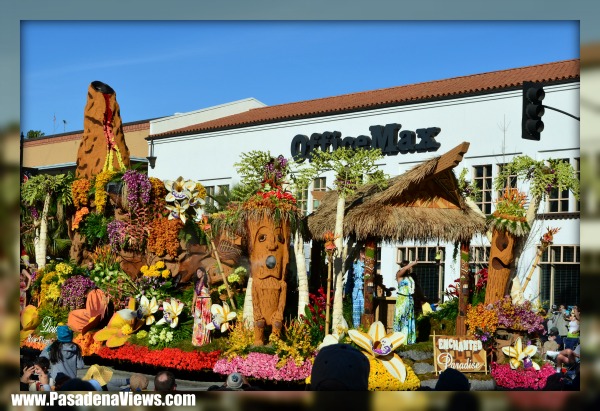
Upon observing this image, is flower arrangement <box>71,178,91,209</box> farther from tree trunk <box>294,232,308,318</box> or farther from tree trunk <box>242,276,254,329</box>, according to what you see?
tree trunk <box>294,232,308,318</box>

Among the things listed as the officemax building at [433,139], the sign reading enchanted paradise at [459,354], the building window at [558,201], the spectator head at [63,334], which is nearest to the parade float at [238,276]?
the sign reading enchanted paradise at [459,354]

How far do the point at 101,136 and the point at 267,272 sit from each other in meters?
8.18

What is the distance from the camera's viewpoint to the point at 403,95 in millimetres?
28891

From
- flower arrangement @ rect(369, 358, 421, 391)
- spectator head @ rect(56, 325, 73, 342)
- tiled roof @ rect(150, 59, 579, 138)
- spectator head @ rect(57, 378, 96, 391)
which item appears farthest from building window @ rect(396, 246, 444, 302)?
spectator head @ rect(57, 378, 96, 391)

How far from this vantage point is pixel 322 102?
106ft

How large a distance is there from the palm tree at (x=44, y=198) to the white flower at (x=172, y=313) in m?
5.61

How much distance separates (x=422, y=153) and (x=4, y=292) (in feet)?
65.9

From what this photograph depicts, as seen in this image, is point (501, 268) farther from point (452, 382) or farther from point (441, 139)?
point (452, 382)

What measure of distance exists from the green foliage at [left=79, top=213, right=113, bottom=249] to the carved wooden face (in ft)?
18.4

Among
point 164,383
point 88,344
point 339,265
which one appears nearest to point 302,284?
point 339,265

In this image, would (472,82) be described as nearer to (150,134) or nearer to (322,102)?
(322,102)

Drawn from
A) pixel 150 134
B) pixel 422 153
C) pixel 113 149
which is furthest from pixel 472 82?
pixel 150 134

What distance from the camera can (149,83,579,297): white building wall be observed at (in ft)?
80.1

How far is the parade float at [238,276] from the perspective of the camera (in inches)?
628
